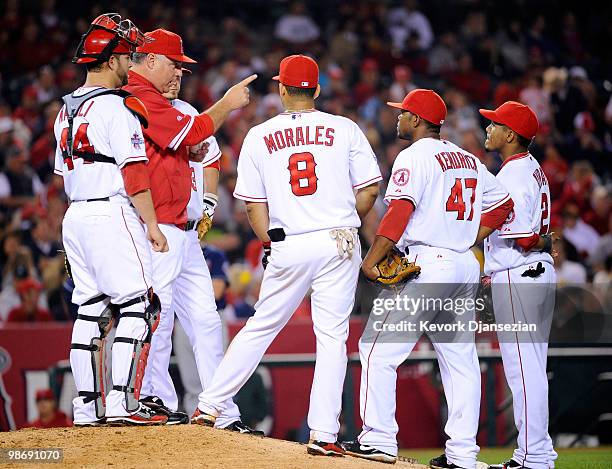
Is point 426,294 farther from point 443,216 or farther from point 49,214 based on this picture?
point 49,214

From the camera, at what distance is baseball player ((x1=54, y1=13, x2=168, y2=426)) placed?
21.0 ft

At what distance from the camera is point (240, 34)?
1788 centimetres

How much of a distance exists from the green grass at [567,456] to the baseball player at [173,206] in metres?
2.85

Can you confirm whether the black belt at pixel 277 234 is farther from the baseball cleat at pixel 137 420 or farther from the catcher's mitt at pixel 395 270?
the baseball cleat at pixel 137 420

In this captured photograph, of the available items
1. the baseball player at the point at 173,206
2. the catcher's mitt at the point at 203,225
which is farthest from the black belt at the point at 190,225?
the catcher's mitt at the point at 203,225

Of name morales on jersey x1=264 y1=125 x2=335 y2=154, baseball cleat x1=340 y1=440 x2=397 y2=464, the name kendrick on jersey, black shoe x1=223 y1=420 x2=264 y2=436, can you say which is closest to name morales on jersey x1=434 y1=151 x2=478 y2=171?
name morales on jersey x1=264 y1=125 x2=335 y2=154

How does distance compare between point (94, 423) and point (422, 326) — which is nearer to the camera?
point (94, 423)

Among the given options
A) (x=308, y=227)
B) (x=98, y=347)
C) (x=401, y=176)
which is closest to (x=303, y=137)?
(x=308, y=227)

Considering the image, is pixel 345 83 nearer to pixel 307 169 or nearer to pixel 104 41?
pixel 307 169

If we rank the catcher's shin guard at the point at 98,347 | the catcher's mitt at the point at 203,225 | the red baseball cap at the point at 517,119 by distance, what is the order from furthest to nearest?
the red baseball cap at the point at 517,119, the catcher's mitt at the point at 203,225, the catcher's shin guard at the point at 98,347

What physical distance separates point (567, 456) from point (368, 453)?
3.43 metres

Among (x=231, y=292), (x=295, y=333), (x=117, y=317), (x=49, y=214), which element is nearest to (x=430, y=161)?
(x=117, y=317)

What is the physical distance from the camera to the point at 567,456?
30.9 feet

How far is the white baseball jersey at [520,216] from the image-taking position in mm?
7434
